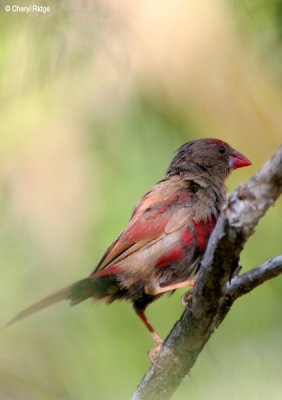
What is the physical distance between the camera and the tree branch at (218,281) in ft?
7.45

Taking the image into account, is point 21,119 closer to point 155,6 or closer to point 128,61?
point 128,61

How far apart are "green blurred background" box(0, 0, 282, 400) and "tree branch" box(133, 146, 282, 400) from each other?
126 millimetres

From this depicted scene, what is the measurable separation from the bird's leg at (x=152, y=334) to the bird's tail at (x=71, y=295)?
0.84 ft

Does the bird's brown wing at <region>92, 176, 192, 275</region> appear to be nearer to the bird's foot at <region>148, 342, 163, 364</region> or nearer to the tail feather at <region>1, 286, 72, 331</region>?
the tail feather at <region>1, 286, 72, 331</region>

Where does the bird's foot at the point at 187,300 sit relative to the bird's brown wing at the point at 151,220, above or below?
below

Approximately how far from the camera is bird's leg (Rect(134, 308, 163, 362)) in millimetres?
3264

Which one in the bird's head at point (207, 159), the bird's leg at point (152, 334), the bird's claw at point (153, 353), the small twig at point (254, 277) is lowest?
the small twig at point (254, 277)

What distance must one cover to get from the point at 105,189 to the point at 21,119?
1.89 ft

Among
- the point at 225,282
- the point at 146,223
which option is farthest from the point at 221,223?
the point at 146,223

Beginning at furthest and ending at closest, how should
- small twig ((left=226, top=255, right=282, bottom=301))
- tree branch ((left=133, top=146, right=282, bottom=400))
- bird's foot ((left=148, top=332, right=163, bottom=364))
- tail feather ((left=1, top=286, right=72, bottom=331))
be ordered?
1. bird's foot ((left=148, top=332, right=163, bottom=364))
2. tail feather ((left=1, top=286, right=72, bottom=331))
3. small twig ((left=226, top=255, right=282, bottom=301))
4. tree branch ((left=133, top=146, right=282, bottom=400))

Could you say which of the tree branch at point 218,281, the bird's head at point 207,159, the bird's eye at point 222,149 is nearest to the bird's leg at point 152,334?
the tree branch at point 218,281

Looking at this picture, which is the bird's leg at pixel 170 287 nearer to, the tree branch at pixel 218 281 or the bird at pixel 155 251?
the bird at pixel 155 251

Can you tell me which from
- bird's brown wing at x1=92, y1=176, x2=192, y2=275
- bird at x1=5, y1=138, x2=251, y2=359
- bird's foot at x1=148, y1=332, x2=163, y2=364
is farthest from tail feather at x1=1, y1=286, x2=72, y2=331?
bird's foot at x1=148, y1=332, x2=163, y2=364

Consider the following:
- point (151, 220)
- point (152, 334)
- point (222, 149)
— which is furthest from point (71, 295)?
point (222, 149)
